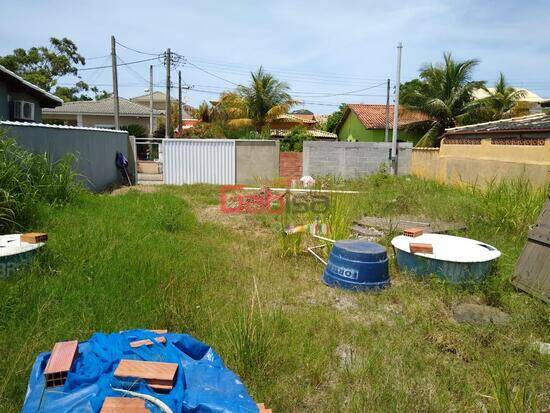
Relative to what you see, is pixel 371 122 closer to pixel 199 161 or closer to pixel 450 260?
pixel 199 161

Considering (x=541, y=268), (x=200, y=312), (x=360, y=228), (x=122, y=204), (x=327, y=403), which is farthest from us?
(x=122, y=204)

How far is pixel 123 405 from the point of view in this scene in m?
1.62

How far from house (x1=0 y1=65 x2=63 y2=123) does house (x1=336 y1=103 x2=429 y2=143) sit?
1970cm

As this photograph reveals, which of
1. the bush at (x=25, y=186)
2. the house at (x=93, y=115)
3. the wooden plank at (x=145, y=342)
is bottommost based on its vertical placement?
the wooden plank at (x=145, y=342)

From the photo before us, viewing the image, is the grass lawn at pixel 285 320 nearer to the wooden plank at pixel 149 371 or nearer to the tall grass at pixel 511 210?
the tall grass at pixel 511 210

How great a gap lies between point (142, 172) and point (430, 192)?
10.6m

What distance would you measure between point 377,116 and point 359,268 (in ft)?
89.1

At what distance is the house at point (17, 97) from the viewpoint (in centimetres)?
1025

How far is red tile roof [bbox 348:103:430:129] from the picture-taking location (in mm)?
26297

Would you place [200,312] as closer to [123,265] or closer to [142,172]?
[123,265]

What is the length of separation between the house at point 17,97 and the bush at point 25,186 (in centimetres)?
431

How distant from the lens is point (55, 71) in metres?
32.0

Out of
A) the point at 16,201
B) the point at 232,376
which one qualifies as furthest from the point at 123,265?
the point at 232,376

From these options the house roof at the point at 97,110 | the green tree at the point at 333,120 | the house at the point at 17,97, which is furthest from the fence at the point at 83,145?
the green tree at the point at 333,120
